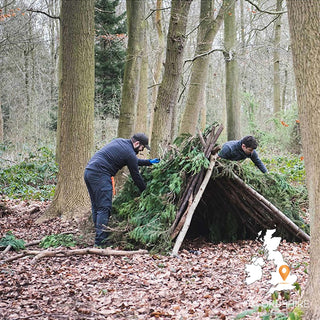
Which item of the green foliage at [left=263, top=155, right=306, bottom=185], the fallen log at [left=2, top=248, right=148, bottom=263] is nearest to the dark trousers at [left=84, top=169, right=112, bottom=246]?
the fallen log at [left=2, top=248, right=148, bottom=263]

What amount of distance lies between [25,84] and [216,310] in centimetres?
1841

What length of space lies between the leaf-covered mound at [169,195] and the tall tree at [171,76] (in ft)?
3.30

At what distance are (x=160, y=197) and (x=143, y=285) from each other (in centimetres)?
161

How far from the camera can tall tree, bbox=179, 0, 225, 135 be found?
10.2 meters

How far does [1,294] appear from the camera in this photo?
381 centimetres

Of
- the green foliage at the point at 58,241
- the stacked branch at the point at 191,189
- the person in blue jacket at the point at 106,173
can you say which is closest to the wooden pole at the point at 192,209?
the stacked branch at the point at 191,189

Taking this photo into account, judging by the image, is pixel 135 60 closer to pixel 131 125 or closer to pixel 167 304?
pixel 131 125

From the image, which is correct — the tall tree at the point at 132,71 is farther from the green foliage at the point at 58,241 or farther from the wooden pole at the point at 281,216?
the wooden pole at the point at 281,216

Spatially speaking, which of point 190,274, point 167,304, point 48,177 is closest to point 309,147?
point 167,304

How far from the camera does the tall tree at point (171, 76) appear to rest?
23.5ft

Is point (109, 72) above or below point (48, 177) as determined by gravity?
above

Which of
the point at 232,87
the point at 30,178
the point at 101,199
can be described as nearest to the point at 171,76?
the point at 101,199

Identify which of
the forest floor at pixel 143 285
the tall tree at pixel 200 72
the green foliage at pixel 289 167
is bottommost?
the forest floor at pixel 143 285

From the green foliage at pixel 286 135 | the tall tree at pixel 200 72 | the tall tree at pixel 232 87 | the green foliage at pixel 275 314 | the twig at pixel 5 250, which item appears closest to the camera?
the green foliage at pixel 275 314
